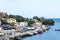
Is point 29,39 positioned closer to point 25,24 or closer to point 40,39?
point 40,39

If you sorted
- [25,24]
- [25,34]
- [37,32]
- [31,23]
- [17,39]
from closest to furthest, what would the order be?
[17,39], [25,34], [37,32], [25,24], [31,23]

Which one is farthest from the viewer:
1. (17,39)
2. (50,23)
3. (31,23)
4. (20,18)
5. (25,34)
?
(50,23)

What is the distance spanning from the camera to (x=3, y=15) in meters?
33.7

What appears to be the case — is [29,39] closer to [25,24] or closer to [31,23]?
[25,24]

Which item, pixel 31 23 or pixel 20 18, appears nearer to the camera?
pixel 31 23

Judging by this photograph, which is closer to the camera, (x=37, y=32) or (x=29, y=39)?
(x=29, y=39)

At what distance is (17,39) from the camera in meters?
17.7

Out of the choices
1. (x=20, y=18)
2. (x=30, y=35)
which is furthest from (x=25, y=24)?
(x=30, y=35)

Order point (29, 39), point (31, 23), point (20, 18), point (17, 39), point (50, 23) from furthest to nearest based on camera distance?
point (50, 23) < point (20, 18) < point (31, 23) < point (29, 39) < point (17, 39)

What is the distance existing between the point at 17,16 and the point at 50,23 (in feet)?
17.1

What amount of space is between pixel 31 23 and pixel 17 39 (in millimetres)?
14981

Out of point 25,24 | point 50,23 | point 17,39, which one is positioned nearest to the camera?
point 17,39

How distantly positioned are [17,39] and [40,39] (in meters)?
2.28

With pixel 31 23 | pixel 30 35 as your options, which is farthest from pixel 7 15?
pixel 30 35
